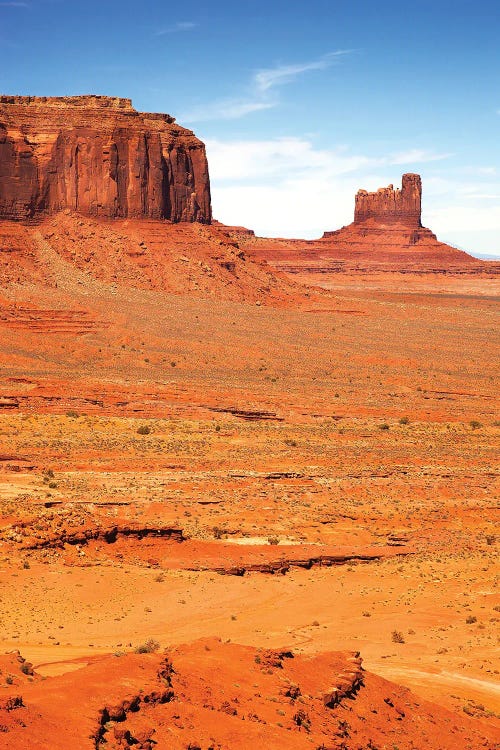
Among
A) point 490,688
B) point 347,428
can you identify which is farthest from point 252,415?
point 490,688

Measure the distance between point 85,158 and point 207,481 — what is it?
157 feet

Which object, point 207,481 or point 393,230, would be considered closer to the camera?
point 207,481

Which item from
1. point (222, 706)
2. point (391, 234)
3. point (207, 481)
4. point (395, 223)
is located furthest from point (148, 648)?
point (395, 223)

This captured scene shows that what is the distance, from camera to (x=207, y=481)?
3164 centimetres

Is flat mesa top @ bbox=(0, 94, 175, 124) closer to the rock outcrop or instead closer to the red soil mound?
the red soil mound

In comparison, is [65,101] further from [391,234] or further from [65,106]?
[391,234]

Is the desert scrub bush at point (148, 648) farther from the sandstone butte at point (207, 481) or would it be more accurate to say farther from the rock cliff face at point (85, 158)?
the rock cliff face at point (85, 158)

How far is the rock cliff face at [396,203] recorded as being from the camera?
16525 centimetres

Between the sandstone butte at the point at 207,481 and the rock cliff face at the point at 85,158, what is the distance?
0.52ft

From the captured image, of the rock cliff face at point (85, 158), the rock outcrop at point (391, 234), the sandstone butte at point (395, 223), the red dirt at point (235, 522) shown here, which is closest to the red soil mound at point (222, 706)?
the red dirt at point (235, 522)

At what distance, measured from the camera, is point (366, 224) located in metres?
170

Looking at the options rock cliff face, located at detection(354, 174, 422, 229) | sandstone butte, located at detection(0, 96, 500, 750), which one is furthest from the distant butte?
sandstone butte, located at detection(0, 96, 500, 750)

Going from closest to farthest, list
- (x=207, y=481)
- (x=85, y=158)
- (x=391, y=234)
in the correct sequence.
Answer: (x=207, y=481) < (x=85, y=158) < (x=391, y=234)

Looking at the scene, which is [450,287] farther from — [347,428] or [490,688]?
[490,688]
